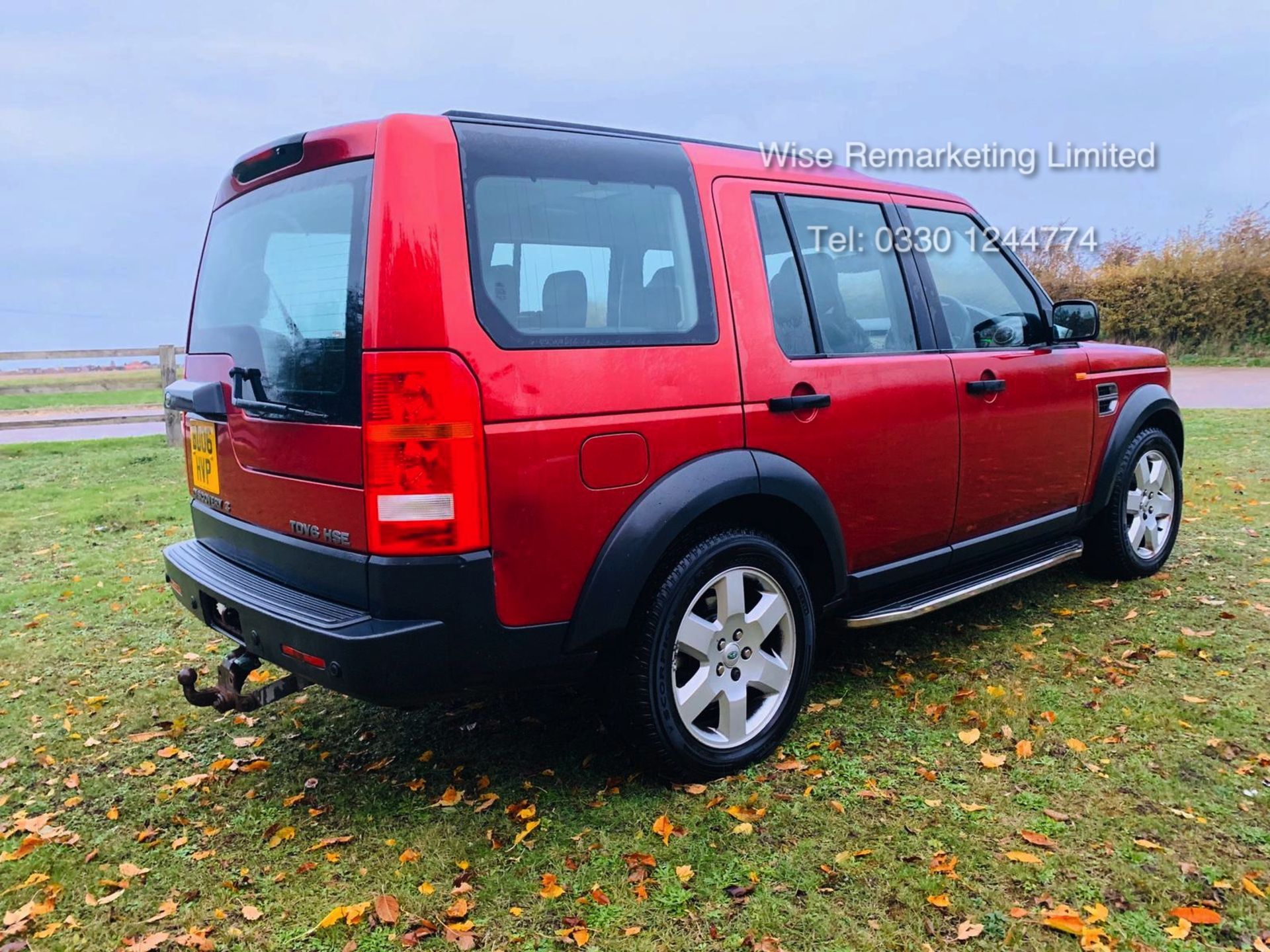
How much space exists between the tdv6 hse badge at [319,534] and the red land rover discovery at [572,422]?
0.04 feet

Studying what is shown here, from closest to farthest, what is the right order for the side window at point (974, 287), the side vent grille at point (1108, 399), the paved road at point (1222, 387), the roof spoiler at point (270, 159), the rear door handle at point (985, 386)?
the roof spoiler at point (270, 159) → the rear door handle at point (985, 386) → the side window at point (974, 287) → the side vent grille at point (1108, 399) → the paved road at point (1222, 387)

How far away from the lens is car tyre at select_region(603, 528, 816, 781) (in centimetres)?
270

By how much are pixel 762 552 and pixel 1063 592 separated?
101 inches

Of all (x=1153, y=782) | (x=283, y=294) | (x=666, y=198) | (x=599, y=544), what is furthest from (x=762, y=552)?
(x=283, y=294)

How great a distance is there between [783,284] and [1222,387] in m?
14.5

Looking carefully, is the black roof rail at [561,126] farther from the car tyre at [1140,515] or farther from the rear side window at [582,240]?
the car tyre at [1140,515]

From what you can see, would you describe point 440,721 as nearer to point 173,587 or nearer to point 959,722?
point 173,587

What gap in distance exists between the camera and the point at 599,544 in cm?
256

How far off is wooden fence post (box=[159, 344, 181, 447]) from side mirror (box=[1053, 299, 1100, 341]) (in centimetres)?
1062

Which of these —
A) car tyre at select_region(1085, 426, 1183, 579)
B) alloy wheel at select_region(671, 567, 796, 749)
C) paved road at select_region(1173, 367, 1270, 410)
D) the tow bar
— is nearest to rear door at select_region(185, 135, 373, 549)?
the tow bar

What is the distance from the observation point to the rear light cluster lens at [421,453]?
2.28 meters

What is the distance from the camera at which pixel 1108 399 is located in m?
4.44

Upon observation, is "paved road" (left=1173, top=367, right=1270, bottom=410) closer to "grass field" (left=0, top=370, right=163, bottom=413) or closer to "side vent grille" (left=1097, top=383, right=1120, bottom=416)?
"side vent grille" (left=1097, top=383, right=1120, bottom=416)

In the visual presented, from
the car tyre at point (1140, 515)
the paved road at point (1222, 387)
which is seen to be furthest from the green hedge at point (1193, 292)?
the car tyre at point (1140, 515)
